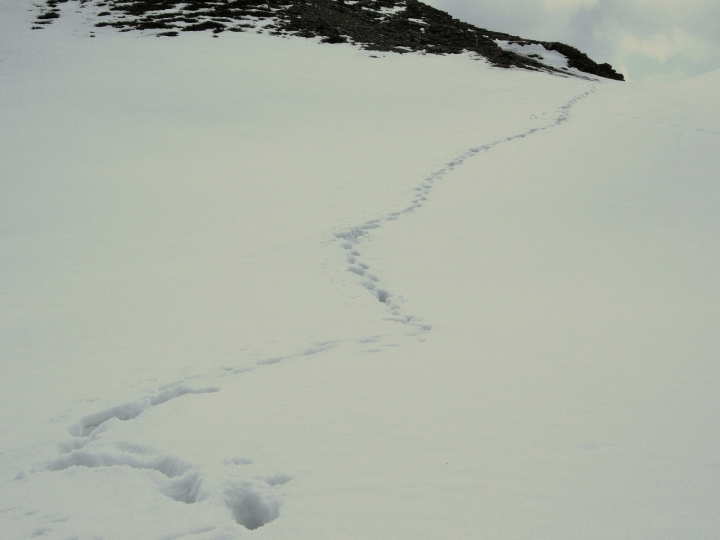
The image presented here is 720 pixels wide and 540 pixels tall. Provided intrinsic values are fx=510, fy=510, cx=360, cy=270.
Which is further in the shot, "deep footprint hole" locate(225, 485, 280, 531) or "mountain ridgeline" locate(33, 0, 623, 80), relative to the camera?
"mountain ridgeline" locate(33, 0, 623, 80)

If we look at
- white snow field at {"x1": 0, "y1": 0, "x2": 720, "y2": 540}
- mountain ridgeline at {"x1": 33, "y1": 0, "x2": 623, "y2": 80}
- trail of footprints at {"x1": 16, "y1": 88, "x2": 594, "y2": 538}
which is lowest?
trail of footprints at {"x1": 16, "y1": 88, "x2": 594, "y2": 538}

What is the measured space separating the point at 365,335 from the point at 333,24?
27.8 m

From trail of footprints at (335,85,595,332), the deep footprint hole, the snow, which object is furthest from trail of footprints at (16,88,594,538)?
the snow

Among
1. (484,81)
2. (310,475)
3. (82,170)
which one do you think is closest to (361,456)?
(310,475)

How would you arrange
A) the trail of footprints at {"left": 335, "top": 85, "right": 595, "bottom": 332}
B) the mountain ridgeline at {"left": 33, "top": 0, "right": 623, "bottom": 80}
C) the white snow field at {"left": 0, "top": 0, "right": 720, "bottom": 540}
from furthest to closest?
1. the mountain ridgeline at {"left": 33, "top": 0, "right": 623, "bottom": 80}
2. the trail of footprints at {"left": 335, "top": 85, "right": 595, "bottom": 332}
3. the white snow field at {"left": 0, "top": 0, "right": 720, "bottom": 540}

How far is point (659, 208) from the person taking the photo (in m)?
9.05

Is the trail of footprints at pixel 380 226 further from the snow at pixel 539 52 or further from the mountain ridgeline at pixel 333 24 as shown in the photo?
the snow at pixel 539 52

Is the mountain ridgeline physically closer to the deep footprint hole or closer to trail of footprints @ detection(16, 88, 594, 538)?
trail of footprints @ detection(16, 88, 594, 538)

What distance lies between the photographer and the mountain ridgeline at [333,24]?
2606cm

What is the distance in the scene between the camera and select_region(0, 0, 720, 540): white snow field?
→ 275cm

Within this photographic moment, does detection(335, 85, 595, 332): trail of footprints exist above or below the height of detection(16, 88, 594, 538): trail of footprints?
above

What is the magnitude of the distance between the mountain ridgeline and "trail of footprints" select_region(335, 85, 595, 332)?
16036mm

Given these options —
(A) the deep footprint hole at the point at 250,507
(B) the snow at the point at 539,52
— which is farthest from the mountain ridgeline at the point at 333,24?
(A) the deep footprint hole at the point at 250,507

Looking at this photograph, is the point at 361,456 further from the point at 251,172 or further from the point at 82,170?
the point at 82,170
